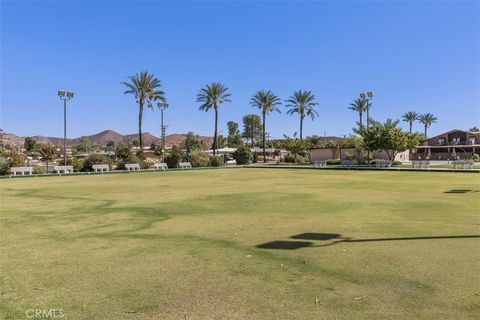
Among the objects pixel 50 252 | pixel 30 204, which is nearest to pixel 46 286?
pixel 50 252

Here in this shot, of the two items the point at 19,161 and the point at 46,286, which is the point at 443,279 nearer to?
the point at 46,286

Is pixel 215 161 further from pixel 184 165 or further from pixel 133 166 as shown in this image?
pixel 133 166

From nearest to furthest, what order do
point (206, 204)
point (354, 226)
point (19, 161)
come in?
point (354, 226)
point (206, 204)
point (19, 161)

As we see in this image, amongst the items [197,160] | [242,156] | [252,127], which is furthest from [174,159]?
[252,127]

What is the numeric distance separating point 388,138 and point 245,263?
1585 inches

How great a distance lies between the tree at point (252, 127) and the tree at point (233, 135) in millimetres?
3688

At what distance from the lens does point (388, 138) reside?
4219 cm

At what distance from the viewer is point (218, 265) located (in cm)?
566

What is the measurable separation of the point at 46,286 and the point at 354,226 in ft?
20.3

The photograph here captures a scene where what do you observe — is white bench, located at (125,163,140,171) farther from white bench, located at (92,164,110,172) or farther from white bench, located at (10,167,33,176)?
white bench, located at (10,167,33,176)

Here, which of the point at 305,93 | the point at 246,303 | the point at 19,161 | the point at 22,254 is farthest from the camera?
the point at 305,93

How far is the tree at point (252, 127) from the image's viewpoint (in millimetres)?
138750

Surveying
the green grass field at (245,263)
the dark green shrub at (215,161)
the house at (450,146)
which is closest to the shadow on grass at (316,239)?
the green grass field at (245,263)

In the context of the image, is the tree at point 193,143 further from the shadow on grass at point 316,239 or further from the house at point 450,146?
the shadow on grass at point 316,239
